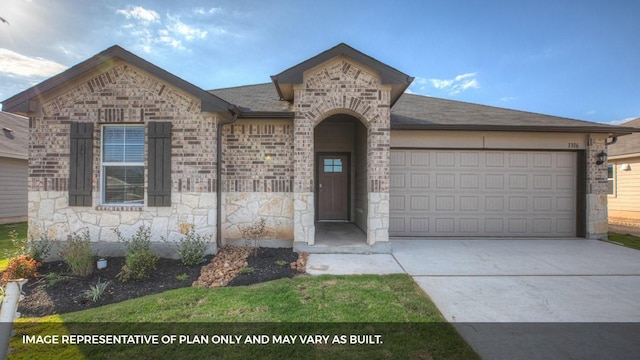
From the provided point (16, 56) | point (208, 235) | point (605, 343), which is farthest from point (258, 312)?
point (16, 56)

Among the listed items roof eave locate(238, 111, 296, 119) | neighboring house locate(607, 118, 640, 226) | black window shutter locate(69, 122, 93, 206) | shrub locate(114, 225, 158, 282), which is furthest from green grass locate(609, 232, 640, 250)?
black window shutter locate(69, 122, 93, 206)

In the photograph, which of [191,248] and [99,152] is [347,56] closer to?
[191,248]

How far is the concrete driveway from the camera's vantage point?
2812mm

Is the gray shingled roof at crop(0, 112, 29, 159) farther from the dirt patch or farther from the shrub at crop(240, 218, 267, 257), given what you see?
the dirt patch

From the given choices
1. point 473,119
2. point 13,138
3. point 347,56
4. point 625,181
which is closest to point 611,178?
point 625,181

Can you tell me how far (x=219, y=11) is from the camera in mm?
8617

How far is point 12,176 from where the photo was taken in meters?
10.6

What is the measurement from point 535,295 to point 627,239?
687 centimetres

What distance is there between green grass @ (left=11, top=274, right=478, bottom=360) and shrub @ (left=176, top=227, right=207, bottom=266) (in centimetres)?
124

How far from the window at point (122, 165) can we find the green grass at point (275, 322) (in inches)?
115

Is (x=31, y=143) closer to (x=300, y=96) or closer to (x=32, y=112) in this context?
(x=32, y=112)

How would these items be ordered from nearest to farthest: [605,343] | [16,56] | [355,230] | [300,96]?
[605,343], [300,96], [16,56], [355,230]

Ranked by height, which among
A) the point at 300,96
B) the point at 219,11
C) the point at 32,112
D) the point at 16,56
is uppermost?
the point at 219,11

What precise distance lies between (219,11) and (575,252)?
36.8 feet
